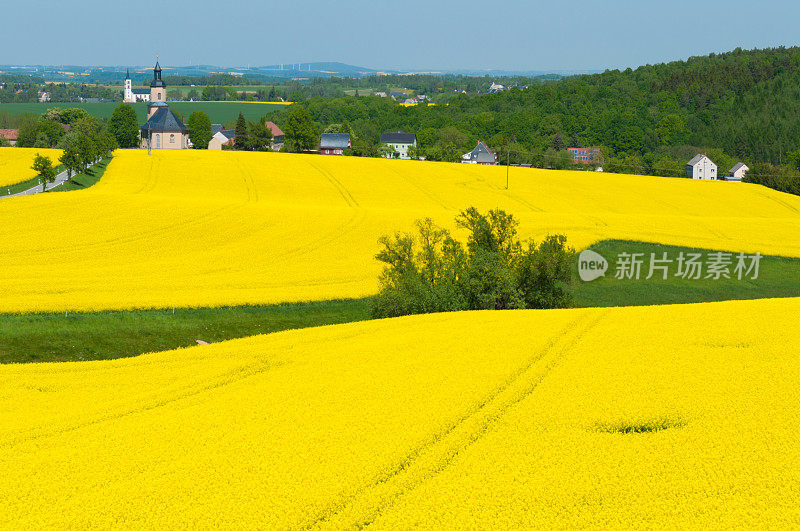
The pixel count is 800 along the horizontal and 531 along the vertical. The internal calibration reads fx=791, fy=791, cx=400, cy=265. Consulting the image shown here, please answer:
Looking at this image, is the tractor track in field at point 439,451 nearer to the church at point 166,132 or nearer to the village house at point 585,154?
the church at point 166,132

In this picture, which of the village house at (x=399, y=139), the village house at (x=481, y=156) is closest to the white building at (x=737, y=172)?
the village house at (x=481, y=156)

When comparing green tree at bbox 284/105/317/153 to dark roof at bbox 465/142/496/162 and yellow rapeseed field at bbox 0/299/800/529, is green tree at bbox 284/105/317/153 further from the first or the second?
yellow rapeseed field at bbox 0/299/800/529

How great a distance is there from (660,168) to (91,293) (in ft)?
388

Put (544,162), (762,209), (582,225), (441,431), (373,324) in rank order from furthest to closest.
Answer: (544,162) → (762,209) → (582,225) → (373,324) → (441,431)

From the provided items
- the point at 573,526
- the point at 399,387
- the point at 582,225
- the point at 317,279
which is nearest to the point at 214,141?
the point at 582,225

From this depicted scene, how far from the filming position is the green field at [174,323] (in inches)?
1389

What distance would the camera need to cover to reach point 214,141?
475 ft

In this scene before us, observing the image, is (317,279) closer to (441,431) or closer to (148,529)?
(441,431)

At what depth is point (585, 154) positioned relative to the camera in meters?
180

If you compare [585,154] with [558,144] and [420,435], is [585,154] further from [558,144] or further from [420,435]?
[420,435]

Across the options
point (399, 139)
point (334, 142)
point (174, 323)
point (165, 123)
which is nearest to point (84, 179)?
point (165, 123)

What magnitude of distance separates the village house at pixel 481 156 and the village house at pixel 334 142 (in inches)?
928

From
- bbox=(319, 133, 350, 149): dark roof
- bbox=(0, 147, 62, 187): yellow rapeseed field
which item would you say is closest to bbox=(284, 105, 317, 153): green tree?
bbox=(319, 133, 350, 149): dark roof

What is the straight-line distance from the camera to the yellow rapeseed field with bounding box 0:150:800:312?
45.0m
